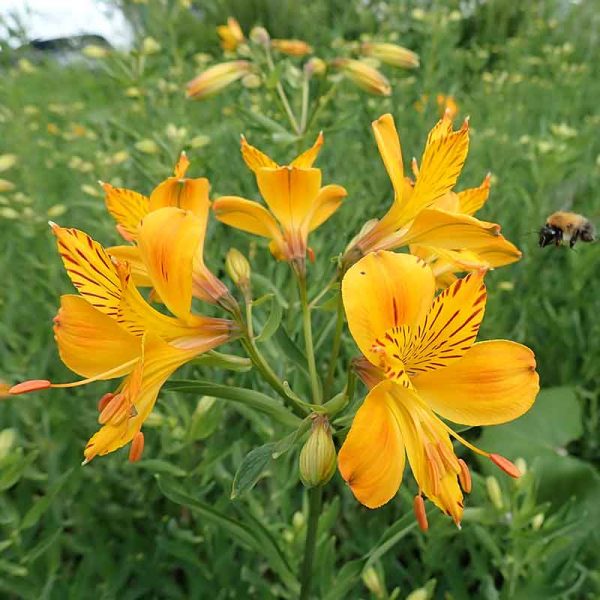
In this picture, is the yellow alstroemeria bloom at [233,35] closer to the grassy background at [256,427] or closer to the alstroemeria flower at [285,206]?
the grassy background at [256,427]

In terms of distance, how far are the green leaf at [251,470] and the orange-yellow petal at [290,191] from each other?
0.39m

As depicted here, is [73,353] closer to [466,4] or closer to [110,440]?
[110,440]

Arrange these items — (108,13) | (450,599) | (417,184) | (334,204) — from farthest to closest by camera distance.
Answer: (108,13) → (450,599) → (334,204) → (417,184)

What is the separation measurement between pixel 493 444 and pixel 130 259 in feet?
5.01

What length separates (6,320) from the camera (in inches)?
79.3

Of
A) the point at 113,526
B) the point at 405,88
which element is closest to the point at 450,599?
the point at 113,526

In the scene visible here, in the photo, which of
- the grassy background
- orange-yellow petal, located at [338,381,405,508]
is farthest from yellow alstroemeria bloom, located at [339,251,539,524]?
the grassy background

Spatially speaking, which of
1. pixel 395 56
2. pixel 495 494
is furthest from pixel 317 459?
pixel 395 56

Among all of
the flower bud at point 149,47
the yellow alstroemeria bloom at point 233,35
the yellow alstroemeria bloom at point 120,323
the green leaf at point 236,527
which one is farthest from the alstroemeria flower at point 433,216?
the flower bud at point 149,47

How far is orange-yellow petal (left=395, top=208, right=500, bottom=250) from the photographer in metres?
0.93

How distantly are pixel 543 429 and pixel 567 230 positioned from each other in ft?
2.98

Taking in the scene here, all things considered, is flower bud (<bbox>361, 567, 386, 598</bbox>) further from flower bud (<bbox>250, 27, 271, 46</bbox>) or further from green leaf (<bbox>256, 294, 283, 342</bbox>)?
flower bud (<bbox>250, 27, 271, 46</bbox>)

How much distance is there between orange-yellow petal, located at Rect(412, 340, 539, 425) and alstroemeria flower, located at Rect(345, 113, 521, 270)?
0.42 ft

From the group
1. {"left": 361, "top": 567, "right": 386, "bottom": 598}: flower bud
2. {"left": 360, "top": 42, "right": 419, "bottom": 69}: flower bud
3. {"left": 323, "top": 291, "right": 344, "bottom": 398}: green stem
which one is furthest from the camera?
{"left": 360, "top": 42, "right": 419, "bottom": 69}: flower bud
